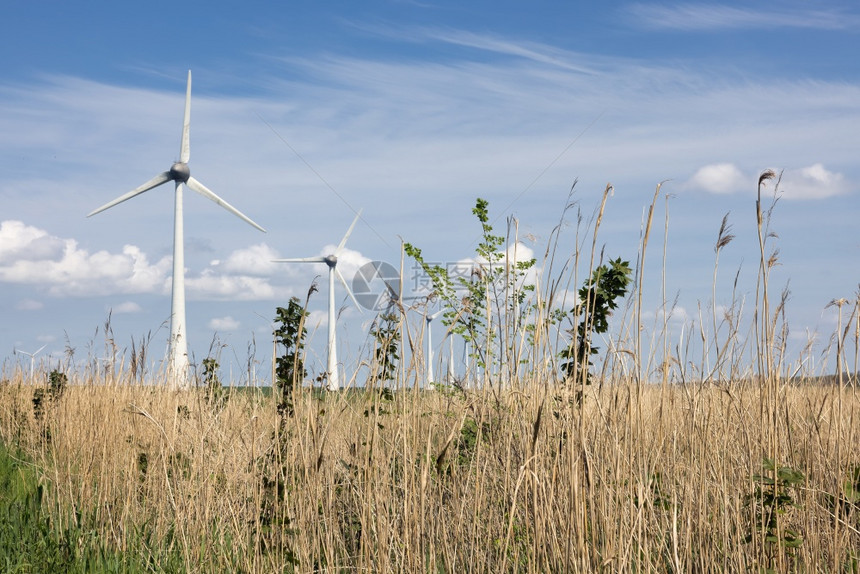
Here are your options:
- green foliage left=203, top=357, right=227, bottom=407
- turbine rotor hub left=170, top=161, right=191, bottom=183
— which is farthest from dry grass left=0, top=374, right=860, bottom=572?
turbine rotor hub left=170, top=161, right=191, bottom=183

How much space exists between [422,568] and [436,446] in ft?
7.32

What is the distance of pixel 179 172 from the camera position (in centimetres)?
2400

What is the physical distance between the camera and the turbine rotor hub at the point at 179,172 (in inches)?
944

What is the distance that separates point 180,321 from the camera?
2297 centimetres

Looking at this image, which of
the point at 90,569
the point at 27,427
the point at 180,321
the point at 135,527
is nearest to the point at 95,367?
the point at 27,427

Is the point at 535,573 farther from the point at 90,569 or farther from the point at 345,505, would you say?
the point at 90,569

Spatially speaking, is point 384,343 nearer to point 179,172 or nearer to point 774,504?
point 774,504

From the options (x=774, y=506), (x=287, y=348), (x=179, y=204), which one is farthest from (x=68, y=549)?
(x=179, y=204)

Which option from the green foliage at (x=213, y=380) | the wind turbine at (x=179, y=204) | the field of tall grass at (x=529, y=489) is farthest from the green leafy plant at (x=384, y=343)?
the wind turbine at (x=179, y=204)

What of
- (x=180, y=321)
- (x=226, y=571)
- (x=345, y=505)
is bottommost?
(x=226, y=571)

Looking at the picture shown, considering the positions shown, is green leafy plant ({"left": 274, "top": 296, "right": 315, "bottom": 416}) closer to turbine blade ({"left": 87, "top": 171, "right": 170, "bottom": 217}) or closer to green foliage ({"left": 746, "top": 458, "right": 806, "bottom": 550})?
green foliage ({"left": 746, "top": 458, "right": 806, "bottom": 550})

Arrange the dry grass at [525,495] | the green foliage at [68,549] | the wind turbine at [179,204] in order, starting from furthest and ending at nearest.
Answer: the wind turbine at [179,204], the green foliage at [68,549], the dry grass at [525,495]

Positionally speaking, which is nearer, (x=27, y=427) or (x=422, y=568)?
(x=422, y=568)

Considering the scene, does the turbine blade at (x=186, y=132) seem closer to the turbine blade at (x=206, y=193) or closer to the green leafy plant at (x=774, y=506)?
the turbine blade at (x=206, y=193)
